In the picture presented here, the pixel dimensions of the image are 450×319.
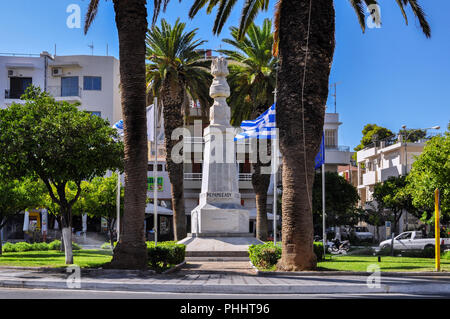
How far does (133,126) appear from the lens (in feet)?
51.8

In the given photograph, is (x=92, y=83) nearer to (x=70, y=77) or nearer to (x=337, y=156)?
(x=70, y=77)

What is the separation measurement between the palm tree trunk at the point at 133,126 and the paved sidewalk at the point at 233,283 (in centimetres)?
Answer: 123

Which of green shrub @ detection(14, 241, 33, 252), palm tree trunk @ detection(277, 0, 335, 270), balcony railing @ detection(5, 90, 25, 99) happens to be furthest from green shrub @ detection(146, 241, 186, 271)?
balcony railing @ detection(5, 90, 25, 99)

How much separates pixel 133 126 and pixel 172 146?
16632 millimetres

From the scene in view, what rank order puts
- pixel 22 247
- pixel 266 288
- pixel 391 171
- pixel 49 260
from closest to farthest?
1. pixel 266 288
2. pixel 49 260
3. pixel 22 247
4. pixel 391 171

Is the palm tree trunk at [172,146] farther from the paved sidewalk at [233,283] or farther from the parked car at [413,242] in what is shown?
the paved sidewalk at [233,283]

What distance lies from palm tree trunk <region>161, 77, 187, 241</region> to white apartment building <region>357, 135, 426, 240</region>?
25.7 metres

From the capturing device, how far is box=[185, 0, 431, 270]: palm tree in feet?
48.1

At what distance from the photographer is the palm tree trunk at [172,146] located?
32156mm

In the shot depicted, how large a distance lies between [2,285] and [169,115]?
67.7 feet

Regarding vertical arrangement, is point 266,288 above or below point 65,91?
below

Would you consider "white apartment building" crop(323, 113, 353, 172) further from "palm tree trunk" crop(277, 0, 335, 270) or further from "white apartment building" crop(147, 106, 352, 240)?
"palm tree trunk" crop(277, 0, 335, 270)

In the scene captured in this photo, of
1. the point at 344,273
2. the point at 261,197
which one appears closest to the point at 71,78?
the point at 261,197

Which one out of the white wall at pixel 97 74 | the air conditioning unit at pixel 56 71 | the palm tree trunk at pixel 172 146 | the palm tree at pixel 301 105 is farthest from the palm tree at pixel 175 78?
the air conditioning unit at pixel 56 71
